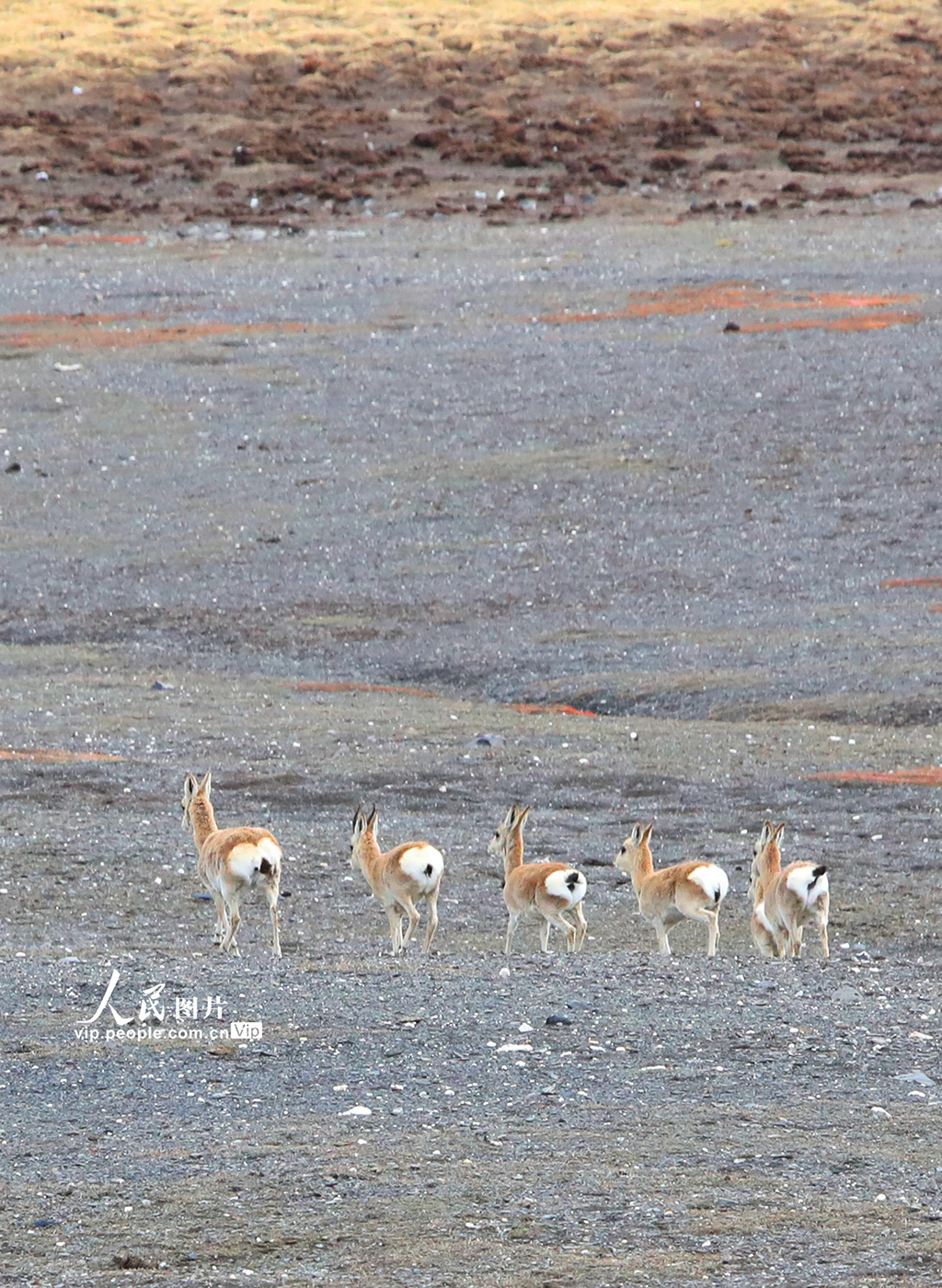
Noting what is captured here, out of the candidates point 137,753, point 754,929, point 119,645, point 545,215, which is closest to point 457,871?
point 754,929

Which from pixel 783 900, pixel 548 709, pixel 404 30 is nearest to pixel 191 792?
pixel 783 900

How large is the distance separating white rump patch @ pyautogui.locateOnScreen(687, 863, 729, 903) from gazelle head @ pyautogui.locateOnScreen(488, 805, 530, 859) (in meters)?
1.36

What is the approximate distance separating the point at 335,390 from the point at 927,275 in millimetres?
13103

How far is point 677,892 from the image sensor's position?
10.9m

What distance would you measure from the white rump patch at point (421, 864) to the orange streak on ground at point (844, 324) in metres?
25.8

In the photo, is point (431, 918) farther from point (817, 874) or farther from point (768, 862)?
point (817, 874)

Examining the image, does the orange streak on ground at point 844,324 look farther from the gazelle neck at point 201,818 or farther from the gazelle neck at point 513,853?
the gazelle neck at point 201,818

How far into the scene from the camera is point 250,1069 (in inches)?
319

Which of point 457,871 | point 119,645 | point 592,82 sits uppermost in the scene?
point 592,82

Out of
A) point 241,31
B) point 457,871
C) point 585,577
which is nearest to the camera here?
point 457,871

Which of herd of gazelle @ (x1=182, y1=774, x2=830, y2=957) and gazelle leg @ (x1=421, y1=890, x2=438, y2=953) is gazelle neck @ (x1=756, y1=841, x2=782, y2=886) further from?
gazelle leg @ (x1=421, y1=890, x2=438, y2=953)

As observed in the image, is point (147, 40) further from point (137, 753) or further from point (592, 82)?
point (137, 753)

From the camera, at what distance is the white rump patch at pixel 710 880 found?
10.7m

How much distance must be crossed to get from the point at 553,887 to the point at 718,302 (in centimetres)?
2879
